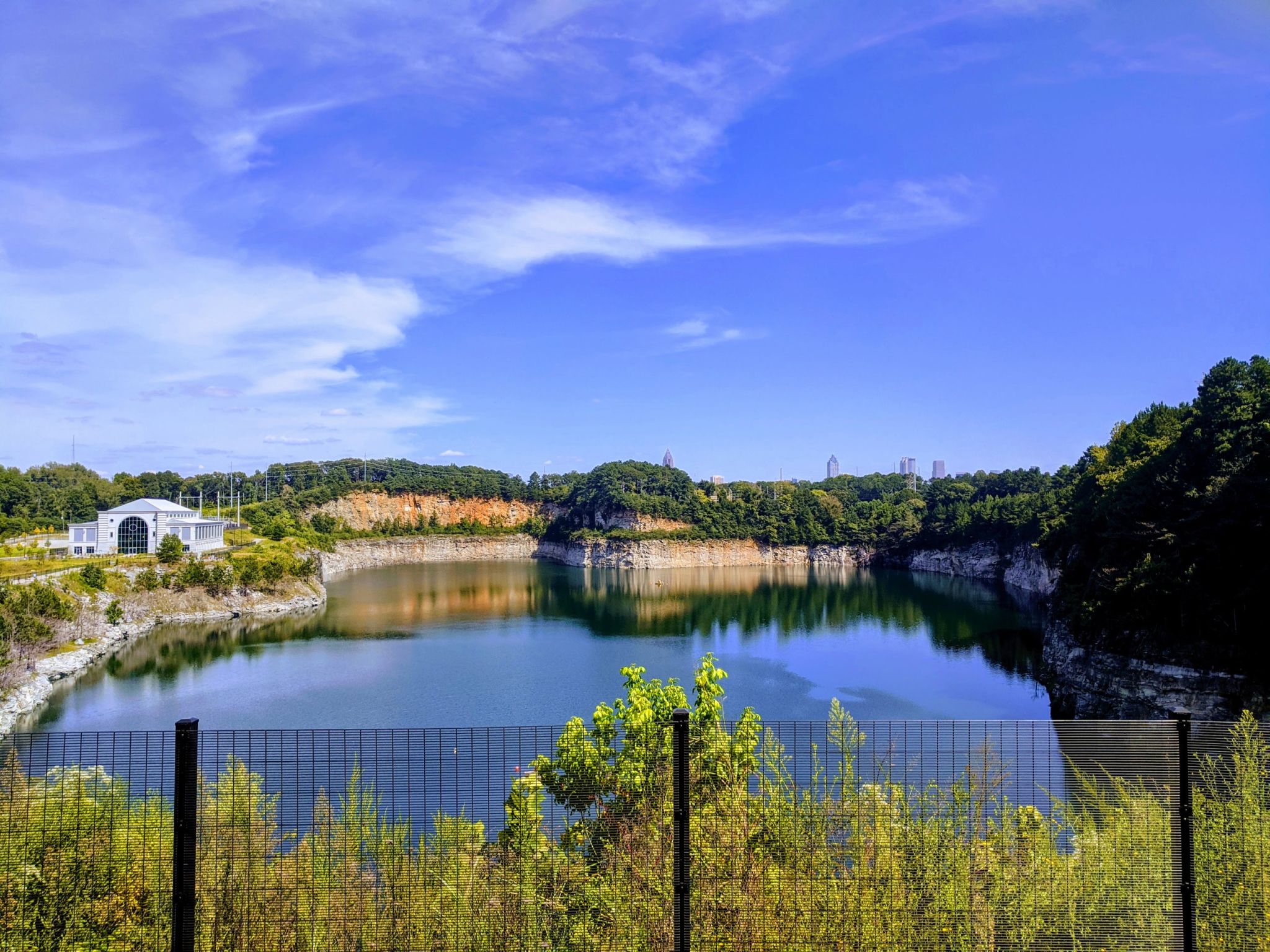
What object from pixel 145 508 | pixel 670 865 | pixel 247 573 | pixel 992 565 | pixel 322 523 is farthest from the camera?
pixel 322 523

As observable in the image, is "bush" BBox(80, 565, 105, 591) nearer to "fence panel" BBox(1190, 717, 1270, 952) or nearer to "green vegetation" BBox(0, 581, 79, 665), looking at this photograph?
"green vegetation" BBox(0, 581, 79, 665)

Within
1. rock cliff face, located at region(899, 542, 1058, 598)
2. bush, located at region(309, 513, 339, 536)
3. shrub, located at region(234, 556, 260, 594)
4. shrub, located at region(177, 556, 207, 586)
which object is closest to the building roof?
shrub, located at region(234, 556, 260, 594)

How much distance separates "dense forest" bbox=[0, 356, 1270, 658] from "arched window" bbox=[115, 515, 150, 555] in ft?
32.3

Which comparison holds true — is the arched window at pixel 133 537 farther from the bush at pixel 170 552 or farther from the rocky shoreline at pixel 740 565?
the rocky shoreline at pixel 740 565

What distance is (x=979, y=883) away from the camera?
3.72 meters

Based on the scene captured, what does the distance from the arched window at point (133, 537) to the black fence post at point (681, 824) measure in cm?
4159

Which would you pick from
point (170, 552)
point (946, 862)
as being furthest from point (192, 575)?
point (946, 862)

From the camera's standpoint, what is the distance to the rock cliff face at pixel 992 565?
44.2 meters

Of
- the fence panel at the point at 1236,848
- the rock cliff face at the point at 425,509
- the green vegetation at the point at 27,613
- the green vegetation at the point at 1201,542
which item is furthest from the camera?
the rock cliff face at the point at 425,509

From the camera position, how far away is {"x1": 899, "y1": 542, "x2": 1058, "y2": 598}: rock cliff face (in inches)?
1740

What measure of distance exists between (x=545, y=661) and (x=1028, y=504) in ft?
126

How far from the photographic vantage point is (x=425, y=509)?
8344 cm

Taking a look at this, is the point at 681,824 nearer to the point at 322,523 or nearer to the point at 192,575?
the point at 192,575

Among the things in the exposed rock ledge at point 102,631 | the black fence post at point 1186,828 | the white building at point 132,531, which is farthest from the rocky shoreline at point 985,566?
the exposed rock ledge at point 102,631
